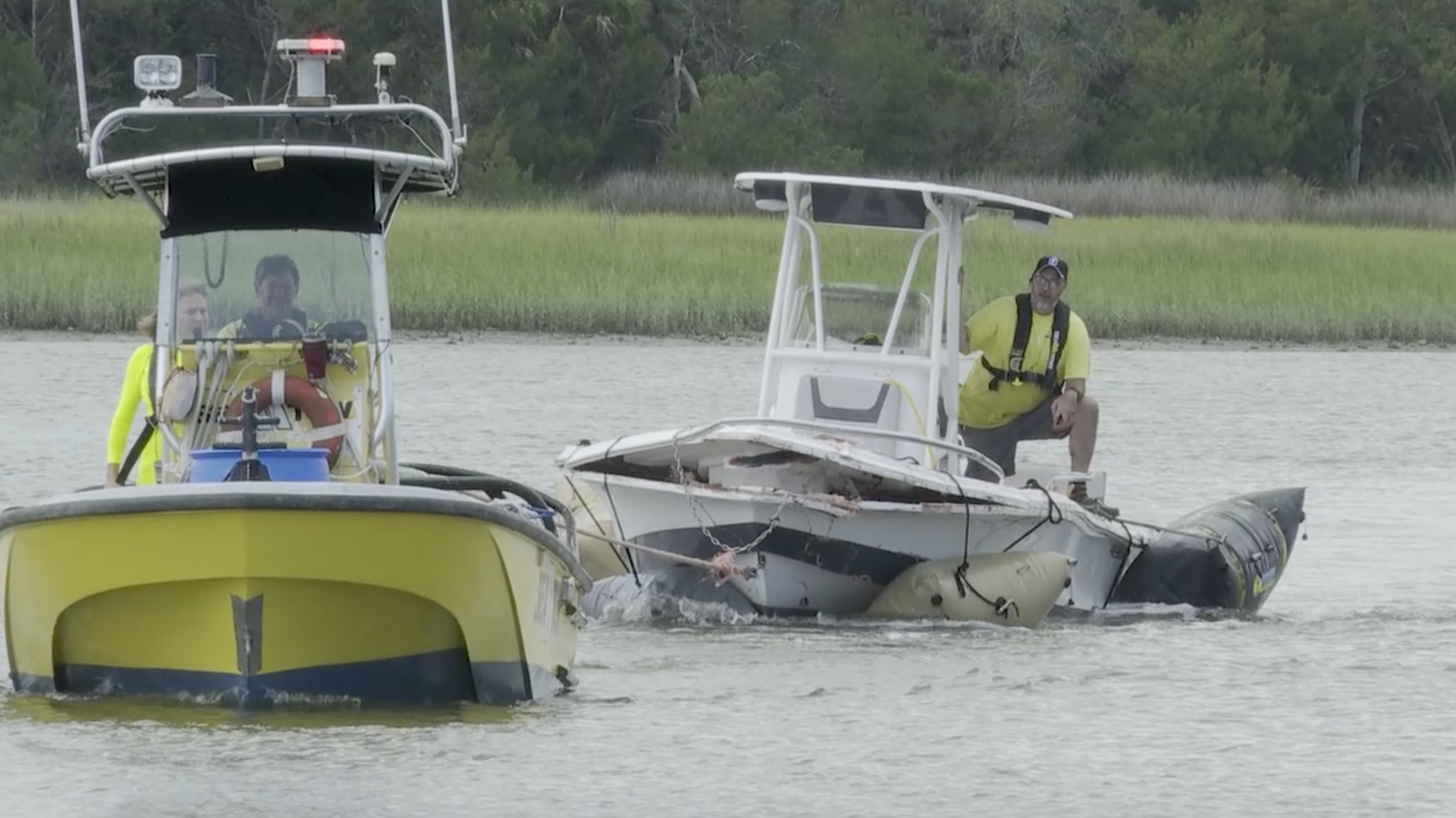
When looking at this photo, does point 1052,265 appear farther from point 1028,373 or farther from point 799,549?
point 799,549

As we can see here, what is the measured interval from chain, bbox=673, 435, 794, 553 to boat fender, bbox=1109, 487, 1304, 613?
7.04 ft

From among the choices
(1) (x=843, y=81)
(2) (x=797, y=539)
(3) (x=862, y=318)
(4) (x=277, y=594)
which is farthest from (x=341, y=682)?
(1) (x=843, y=81)

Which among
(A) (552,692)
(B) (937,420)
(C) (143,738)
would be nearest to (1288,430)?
(B) (937,420)

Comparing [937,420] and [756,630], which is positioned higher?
[937,420]

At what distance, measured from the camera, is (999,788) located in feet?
31.4

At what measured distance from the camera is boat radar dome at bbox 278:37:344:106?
9789mm

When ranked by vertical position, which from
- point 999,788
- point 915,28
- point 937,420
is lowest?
point 999,788

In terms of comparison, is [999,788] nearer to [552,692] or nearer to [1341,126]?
[552,692]

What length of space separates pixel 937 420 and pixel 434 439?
747 cm

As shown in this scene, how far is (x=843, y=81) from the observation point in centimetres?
5512

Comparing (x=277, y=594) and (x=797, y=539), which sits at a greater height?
(x=277, y=594)

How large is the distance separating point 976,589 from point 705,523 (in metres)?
1.20

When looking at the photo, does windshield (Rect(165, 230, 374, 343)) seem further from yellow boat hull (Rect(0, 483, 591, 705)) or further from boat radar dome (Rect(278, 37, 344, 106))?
yellow boat hull (Rect(0, 483, 591, 705))

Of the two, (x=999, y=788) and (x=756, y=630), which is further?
(x=756, y=630)
